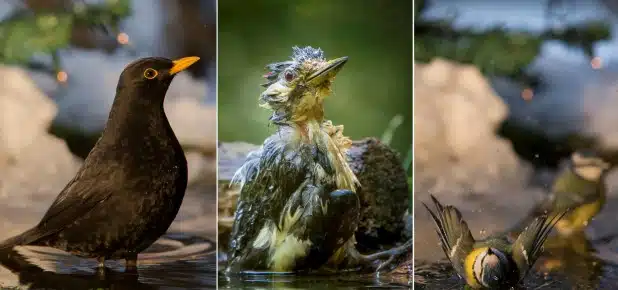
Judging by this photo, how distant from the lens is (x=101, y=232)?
7.94 ft

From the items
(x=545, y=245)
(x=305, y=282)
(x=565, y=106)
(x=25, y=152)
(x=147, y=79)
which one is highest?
(x=147, y=79)

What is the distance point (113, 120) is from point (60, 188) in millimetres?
312

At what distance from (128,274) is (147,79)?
2.21 ft

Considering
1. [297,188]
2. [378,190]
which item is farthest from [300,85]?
[378,190]

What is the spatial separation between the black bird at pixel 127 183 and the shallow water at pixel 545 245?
35.0 inches

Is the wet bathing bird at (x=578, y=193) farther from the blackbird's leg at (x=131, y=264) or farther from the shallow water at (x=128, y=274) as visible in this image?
the blackbird's leg at (x=131, y=264)

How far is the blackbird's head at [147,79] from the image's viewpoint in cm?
246

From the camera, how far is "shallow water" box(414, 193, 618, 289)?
2.58 m

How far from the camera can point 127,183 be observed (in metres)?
2.41

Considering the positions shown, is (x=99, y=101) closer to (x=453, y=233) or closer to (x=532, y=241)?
(x=453, y=233)

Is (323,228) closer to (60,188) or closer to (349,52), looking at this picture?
(349,52)

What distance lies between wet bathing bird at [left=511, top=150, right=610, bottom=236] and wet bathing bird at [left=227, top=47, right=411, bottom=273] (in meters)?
0.69

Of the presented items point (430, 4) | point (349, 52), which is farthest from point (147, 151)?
point (430, 4)

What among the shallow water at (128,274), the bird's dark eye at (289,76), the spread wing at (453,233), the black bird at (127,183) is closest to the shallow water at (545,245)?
the spread wing at (453,233)
